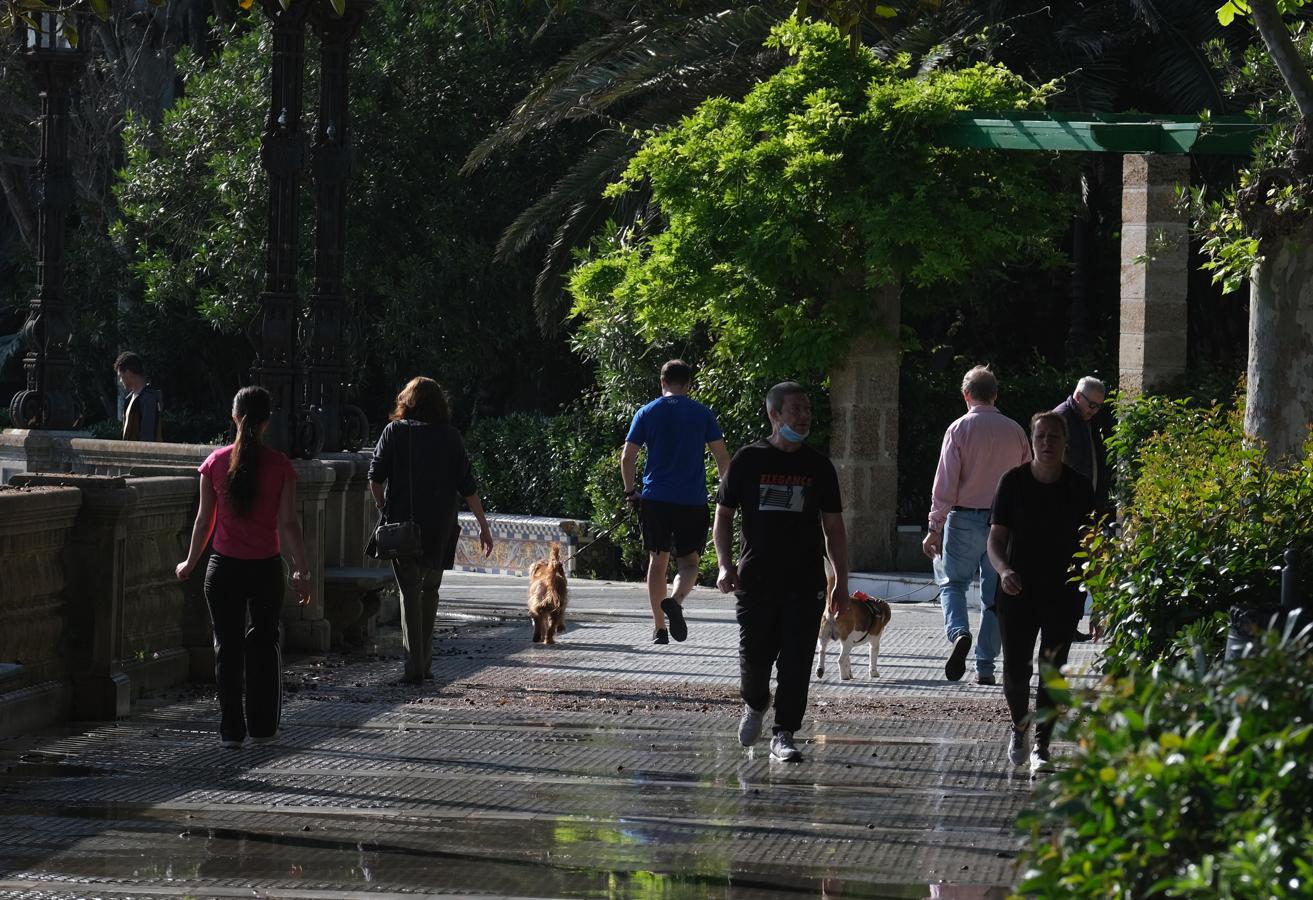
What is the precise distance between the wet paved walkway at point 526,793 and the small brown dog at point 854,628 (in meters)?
0.17

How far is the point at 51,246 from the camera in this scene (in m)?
17.7

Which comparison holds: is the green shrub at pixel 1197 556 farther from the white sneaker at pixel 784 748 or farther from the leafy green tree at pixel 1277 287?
the leafy green tree at pixel 1277 287

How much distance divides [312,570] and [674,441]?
2567mm

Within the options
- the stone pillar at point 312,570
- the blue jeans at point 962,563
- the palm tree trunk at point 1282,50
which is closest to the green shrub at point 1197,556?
the palm tree trunk at point 1282,50

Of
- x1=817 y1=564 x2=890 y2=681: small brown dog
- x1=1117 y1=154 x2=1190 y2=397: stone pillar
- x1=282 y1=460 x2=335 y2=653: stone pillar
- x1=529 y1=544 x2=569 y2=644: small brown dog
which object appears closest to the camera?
x1=817 y1=564 x2=890 y2=681: small brown dog

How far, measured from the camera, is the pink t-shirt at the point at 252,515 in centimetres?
959


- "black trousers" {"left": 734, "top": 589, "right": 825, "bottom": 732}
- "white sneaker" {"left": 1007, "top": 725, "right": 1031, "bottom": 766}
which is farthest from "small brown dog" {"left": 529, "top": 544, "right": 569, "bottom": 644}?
"white sneaker" {"left": 1007, "top": 725, "right": 1031, "bottom": 766}

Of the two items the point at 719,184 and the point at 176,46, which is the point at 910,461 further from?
the point at 176,46

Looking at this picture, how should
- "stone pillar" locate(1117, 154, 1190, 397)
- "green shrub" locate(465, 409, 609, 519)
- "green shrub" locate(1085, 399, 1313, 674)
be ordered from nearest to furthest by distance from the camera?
"green shrub" locate(1085, 399, 1313, 674) → "stone pillar" locate(1117, 154, 1190, 397) → "green shrub" locate(465, 409, 609, 519)

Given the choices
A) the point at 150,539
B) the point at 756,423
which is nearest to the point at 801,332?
the point at 756,423

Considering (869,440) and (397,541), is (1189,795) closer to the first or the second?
(397,541)

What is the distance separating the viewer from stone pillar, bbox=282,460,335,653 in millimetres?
13436

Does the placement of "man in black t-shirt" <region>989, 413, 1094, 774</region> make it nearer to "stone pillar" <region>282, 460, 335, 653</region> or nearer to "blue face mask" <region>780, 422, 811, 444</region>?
"blue face mask" <region>780, 422, 811, 444</region>

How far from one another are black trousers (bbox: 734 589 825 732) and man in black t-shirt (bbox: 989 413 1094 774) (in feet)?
2.89
